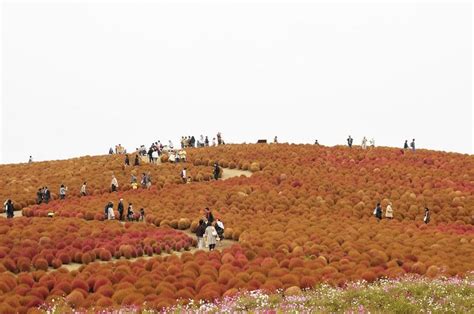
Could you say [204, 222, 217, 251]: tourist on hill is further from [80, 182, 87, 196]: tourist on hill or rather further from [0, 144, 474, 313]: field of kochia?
[80, 182, 87, 196]: tourist on hill

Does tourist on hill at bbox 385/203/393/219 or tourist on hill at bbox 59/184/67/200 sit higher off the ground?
tourist on hill at bbox 59/184/67/200

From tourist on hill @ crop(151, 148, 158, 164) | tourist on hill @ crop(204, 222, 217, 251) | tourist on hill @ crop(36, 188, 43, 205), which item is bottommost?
tourist on hill @ crop(204, 222, 217, 251)

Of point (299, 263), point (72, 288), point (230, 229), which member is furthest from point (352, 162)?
point (72, 288)

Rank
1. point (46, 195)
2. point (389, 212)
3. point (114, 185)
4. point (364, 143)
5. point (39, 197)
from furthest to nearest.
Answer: point (364, 143), point (114, 185), point (39, 197), point (46, 195), point (389, 212)

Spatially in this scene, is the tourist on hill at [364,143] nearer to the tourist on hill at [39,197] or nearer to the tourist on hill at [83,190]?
the tourist on hill at [83,190]

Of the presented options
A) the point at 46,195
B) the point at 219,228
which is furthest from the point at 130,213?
the point at 46,195

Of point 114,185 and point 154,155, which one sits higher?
point 154,155

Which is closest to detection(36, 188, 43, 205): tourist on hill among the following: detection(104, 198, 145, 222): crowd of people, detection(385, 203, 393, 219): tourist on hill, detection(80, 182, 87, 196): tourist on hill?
detection(80, 182, 87, 196): tourist on hill

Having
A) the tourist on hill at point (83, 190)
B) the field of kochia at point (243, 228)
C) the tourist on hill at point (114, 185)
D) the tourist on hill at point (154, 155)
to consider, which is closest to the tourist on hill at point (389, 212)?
the field of kochia at point (243, 228)

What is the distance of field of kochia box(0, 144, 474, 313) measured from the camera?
18578 mm

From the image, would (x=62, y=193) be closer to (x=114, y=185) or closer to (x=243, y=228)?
(x=114, y=185)

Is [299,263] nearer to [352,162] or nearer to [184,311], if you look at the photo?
[184,311]

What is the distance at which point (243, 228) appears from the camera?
28953 mm

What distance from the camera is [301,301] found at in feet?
50.2
